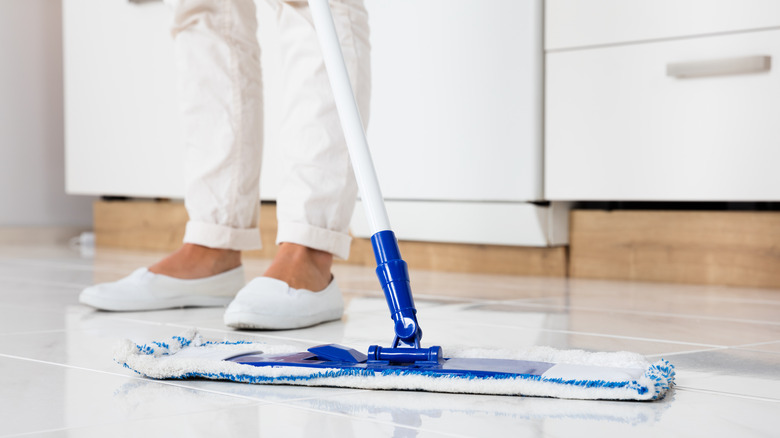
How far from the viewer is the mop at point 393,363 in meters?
0.63

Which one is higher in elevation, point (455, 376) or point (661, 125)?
point (661, 125)

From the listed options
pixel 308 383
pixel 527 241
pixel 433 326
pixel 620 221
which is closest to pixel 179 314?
pixel 433 326

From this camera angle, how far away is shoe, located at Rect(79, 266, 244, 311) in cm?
117

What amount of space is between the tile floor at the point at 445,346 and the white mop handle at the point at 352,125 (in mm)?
157

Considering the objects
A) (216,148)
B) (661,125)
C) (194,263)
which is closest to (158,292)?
(194,263)

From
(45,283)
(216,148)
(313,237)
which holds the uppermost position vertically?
(216,148)

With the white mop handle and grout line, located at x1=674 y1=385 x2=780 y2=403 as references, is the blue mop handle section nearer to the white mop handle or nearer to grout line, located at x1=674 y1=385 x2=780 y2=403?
the white mop handle

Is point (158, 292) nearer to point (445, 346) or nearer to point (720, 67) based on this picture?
point (445, 346)

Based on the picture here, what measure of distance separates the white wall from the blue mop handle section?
248cm

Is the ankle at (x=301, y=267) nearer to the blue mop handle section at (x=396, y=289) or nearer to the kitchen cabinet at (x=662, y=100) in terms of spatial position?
the blue mop handle section at (x=396, y=289)

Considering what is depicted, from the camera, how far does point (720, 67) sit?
149cm

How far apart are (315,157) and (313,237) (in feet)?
0.30

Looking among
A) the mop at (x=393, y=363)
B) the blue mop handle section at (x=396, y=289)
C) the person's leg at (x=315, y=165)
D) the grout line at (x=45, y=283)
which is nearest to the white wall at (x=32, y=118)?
the grout line at (x=45, y=283)

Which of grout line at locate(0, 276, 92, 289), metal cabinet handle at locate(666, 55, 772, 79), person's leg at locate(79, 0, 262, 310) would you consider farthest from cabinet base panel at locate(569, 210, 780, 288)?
grout line at locate(0, 276, 92, 289)
